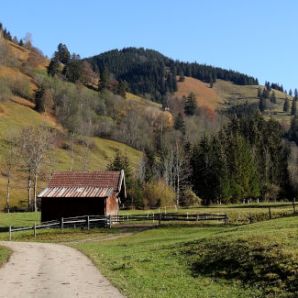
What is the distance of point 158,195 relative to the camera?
8944 cm

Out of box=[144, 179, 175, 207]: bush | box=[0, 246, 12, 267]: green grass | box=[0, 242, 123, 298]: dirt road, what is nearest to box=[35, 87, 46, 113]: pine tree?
box=[144, 179, 175, 207]: bush

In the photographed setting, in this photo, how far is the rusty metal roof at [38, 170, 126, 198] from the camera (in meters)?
58.5

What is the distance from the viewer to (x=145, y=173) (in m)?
106

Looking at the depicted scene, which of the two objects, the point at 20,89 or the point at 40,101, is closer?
the point at 40,101

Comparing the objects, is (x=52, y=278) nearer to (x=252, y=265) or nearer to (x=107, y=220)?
(x=252, y=265)

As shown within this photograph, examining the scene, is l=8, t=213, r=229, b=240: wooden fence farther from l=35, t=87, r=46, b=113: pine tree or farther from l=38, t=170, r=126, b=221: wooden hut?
l=35, t=87, r=46, b=113: pine tree

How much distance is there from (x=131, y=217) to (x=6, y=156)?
66.1 meters

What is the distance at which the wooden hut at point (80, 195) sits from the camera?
58.3m

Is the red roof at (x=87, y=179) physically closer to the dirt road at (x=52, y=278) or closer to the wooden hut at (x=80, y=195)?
the wooden hut at (x=80, y=195)

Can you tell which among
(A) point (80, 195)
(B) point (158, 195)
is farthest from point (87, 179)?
(B) point (158, 195)

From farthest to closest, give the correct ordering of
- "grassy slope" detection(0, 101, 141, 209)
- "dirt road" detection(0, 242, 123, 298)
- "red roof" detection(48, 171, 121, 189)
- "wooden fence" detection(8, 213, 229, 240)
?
"grassy slope" detection(0, 101, 141, 209) < "red roof" detection(48, 171, 121, 189) < "wooden fence" detection(8, 213, 229, 240) < "dirt road" detection(0, 242, 123, 298)

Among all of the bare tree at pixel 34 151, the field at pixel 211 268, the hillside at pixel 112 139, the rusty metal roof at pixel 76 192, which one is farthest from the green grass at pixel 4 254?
the hillside at pixel 112 139

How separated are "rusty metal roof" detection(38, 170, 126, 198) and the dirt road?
2986cm

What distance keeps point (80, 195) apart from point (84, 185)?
7.39ft
